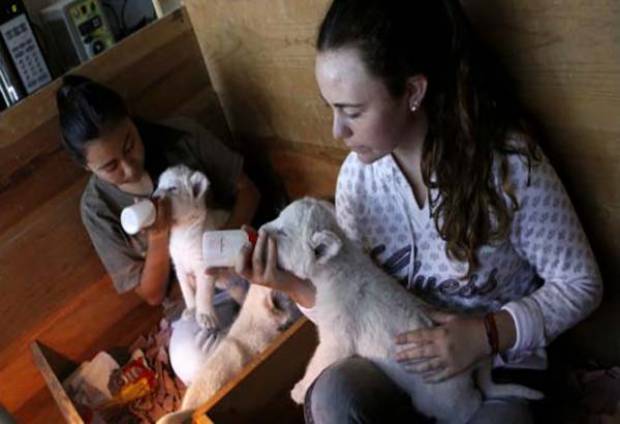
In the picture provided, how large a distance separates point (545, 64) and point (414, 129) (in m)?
0.21

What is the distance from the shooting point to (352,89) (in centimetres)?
89

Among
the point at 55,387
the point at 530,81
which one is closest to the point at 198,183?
the point at 55,387

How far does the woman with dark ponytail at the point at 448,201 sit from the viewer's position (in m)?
0.89

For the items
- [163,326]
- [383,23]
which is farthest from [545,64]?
[163,326]

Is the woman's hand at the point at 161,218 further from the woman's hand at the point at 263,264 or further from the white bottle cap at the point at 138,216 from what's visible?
the woman's hand at the point at 263,264

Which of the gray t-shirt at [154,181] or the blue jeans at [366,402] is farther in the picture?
the gray t-shirt at [154,181]

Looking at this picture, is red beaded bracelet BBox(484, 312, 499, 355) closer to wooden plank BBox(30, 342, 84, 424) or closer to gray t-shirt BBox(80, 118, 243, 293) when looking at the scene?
gray t-shirt BBox(80, 118, 243, 293)

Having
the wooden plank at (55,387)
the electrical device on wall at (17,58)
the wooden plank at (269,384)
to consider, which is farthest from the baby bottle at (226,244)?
the electrical device on wall at (17,58)

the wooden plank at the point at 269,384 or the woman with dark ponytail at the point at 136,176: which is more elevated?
the woman with dark ponytail at the point at 136,176

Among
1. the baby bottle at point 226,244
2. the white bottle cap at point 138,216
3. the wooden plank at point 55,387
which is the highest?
the baby bottle at point 226,244

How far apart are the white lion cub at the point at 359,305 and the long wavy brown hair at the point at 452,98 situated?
13 cm

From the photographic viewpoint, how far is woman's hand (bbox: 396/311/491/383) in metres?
0.97

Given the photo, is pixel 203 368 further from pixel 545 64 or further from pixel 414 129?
pixel 545 64

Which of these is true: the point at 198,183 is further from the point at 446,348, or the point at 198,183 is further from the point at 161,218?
the point at 446,348
